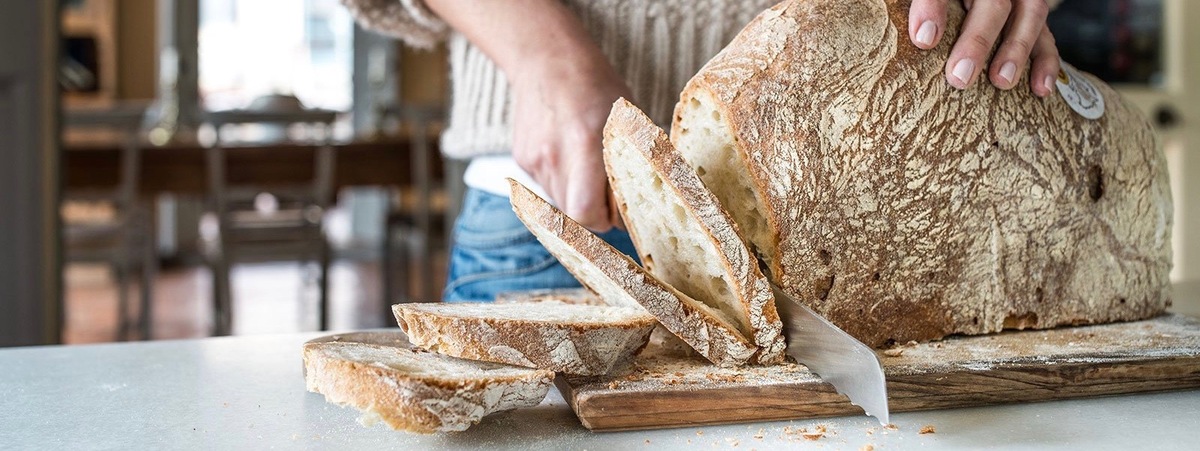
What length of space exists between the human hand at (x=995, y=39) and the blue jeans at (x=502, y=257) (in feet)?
1.72

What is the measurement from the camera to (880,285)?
1032mm

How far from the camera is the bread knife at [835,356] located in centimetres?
80

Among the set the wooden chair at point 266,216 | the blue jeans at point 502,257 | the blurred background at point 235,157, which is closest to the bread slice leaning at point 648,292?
the blue jeans at point 502,257

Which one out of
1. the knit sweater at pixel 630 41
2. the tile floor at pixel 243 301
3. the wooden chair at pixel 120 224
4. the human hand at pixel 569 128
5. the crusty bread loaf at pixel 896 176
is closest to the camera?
the crusty bread loaf at pixel 896 176

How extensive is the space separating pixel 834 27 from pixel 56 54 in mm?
1700

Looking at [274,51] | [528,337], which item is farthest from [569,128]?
[274,51]

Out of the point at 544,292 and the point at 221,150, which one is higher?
the point at 221,150

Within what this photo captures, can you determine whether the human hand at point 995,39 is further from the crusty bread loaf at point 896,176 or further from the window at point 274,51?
the window at point 274,51

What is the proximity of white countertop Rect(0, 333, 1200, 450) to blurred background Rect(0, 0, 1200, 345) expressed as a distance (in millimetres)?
888

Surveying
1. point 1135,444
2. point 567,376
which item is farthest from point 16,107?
point 1135,444

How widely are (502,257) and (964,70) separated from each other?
0.70 m

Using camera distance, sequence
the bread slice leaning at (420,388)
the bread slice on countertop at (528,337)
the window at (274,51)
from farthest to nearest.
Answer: the window at (274,51) → the bread slice on countertop at (528,337) → the bread slice leaning at (420,388)

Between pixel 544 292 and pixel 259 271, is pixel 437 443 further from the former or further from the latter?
pixel 259 271

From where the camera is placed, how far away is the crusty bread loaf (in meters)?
0.98
